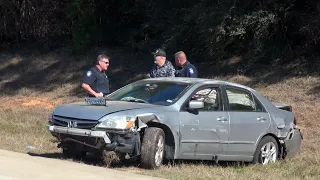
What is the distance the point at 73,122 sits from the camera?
8.46 meters

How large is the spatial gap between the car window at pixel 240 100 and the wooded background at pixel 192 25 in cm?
738

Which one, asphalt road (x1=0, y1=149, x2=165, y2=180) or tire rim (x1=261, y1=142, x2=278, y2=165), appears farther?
tire rim (x1=261, y1=142, x2=278, y2=165)

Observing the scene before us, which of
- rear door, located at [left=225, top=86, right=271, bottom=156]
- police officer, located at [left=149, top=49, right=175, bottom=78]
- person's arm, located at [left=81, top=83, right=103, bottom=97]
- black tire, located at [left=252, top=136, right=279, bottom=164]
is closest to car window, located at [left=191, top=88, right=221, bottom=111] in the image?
rear door, located at [left=225, top=86, right=271, bottom=156]

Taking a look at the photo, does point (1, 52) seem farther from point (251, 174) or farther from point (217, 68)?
point (251, 174)

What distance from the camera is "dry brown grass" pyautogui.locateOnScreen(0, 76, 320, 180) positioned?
8.66 metres

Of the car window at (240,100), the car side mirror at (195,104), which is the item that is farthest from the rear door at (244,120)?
the car side mirror at (195,104)

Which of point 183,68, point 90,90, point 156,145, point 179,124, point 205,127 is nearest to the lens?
point 156,145

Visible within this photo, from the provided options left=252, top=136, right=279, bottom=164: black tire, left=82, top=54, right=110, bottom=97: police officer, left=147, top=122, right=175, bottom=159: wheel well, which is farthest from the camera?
left=82, top=54, right=110, bottom=97: police officer

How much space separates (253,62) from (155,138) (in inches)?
411

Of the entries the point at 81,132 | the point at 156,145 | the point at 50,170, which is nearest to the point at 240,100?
the point at 156,145

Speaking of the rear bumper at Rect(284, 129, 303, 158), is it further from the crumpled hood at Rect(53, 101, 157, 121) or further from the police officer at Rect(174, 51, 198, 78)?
the crumpled hood at Rect(53, 101, 157, 121)

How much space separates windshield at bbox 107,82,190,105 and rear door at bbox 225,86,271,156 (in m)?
0.90

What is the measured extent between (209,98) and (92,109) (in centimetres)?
197

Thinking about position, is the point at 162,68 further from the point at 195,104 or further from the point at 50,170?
the point at 50,170
